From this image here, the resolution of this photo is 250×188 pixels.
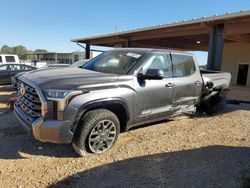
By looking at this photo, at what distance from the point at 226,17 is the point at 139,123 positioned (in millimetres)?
7572

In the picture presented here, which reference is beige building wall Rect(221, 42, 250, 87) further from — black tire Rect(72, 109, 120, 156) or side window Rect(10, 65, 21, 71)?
black tire Rect(72, 109, 120, 156)

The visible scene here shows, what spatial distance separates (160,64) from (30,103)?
256 cm

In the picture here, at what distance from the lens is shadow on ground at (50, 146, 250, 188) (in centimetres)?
324

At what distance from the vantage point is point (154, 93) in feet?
15.4

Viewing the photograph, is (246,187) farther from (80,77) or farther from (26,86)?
(26,86)

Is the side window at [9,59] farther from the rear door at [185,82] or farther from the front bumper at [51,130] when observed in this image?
the front bumper at [51,130]

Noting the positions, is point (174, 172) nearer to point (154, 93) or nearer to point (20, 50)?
point (154, 93)

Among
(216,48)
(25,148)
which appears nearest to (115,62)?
(25,148)

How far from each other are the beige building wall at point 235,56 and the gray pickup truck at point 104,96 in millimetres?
16004

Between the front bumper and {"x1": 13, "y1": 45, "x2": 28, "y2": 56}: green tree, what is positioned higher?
{"x1": 13, "y1": 45, "x2": 28, "y2": 56}: green tree

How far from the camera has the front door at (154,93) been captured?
4.46 metres

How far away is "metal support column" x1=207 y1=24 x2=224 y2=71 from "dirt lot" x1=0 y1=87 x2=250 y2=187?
247 inches

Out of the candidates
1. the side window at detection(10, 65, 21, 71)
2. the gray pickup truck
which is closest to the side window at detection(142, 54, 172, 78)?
the gray pickup truck

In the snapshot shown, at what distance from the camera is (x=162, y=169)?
362 centimetres
